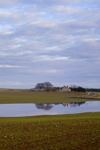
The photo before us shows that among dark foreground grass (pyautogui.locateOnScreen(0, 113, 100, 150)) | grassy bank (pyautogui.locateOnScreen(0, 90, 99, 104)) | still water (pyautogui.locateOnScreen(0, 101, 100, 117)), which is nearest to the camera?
dark foreground grass (pyautogui.locateOnScreen(0, 113, 100, 150))

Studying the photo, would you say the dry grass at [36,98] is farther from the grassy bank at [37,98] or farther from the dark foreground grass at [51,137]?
the dark foreground grass at [51,137]

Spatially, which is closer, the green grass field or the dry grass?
the green grass field

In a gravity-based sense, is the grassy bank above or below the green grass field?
below

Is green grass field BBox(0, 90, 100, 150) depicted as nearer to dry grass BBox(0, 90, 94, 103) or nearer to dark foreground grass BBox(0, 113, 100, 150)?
dark foreground grass BBox(0, 113, 100, 150)

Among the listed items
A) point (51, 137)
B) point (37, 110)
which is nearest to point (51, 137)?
point (51, 137)

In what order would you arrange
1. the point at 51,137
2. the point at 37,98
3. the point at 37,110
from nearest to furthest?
1. the point at 51,137
2. the point at 37,110
3. the point at 37,98

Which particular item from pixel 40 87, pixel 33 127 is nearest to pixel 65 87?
pixel 40 87

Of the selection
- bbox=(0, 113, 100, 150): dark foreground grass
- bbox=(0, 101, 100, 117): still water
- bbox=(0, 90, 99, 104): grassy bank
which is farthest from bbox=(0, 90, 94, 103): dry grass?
bbox=(0, 113, 100, 150): dark foreground grass

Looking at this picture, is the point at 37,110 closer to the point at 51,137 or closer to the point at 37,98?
the point at 51,137

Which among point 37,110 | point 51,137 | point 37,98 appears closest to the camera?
point 51,137

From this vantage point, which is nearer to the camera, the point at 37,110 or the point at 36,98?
the point at 37,110

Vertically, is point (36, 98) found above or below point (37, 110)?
above

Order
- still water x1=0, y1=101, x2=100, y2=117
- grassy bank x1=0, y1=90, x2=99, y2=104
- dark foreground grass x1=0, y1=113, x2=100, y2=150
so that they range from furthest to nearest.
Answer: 1. grassy bank x1=0, y1=90, x2=99, y2=104
2. still water x1=0, y1=101, x2=100, y2=117
3. dark foreground grass x1=0, y1=113, x2=100, y2=150

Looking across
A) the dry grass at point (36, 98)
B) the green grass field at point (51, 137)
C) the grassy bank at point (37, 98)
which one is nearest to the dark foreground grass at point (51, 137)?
the green grass field at point (51, 137)
